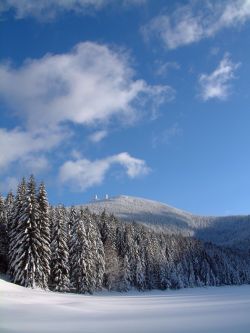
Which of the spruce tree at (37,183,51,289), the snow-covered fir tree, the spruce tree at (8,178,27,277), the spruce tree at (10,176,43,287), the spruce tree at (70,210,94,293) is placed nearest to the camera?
the spruce tree at (10,176,43,287)

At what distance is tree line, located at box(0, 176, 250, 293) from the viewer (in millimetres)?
55147

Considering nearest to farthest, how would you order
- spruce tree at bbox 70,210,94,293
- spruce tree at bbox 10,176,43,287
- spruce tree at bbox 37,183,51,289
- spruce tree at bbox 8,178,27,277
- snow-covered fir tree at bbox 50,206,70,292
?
spruce tree at bbox 10,176,43,287 < spruce tree at bbox 37,183,51,289 < spruce tree at bbox 8,178,27,277 < snow-covered fir tree at bbox 50,206,70,292 < spruce tree at bbox 70,210,94,293

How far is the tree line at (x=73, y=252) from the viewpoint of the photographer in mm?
55147

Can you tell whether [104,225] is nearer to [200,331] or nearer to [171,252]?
[171,252]

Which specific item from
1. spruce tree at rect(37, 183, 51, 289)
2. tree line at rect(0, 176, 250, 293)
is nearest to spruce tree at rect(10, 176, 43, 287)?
tree line at rect(0, 176, 250, 293)

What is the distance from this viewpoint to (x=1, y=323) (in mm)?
17406

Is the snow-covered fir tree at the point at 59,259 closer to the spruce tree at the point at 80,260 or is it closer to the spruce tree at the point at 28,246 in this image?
the spruce tree at the point at 80,260

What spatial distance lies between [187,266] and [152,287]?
3278 cm

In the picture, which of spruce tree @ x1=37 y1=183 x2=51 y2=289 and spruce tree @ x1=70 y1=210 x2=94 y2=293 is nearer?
spruce tree @ x1=37 y1=183 x2=51 y2=289

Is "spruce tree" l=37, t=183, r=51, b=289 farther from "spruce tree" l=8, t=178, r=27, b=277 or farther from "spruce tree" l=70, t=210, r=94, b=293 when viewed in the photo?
"spruce tree" l=70, t=210, r=94, b=293

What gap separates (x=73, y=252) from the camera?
6725 cm

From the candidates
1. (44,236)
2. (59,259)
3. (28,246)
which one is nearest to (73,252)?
(59,259)

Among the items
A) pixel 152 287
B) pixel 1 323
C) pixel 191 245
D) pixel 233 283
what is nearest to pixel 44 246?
pixel 1 323

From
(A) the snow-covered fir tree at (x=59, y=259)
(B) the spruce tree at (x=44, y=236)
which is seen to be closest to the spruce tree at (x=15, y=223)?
(B) the spruce tree at (x=44, y=236)
